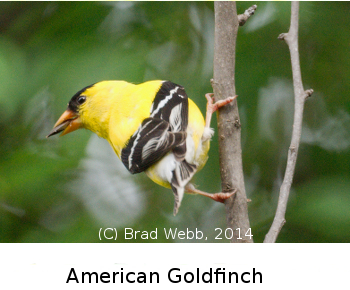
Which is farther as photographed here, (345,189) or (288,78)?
(288,78)

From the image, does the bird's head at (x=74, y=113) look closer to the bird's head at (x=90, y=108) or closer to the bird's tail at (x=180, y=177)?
the bird's head at (x=90, y=108)

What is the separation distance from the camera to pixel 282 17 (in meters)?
1.98

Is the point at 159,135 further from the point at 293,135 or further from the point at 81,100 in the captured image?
the point at 81,100

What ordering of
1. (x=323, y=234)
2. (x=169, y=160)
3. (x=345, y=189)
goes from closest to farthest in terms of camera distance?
1. (x=169, y=160)
2. (x=323, y=234)
3. (x=345, y=189)

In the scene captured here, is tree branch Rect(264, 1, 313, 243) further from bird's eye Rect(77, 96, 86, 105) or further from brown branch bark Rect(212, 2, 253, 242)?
bird's eye Rect(77, 96, 86, 105)

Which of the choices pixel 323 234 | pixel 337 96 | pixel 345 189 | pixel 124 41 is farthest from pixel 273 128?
pixel 124 41

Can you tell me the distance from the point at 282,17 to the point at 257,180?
96 centimetres


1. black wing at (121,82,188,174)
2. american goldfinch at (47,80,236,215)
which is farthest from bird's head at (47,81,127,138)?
black wing at (121,82,188,174)

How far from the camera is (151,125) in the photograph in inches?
60.9

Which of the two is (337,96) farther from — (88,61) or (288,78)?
(88,61)

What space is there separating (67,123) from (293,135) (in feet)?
4.12

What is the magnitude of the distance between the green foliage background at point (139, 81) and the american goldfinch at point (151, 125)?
0.10 m

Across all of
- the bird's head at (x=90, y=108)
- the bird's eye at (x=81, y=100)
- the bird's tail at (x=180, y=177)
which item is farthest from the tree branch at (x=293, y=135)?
the bird's eye at (x=81, y=100)

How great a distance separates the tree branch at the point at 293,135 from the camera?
4.23ft
